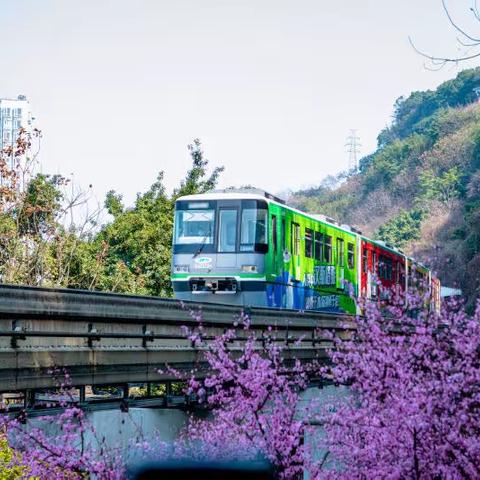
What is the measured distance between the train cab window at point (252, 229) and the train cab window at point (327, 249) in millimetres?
5289

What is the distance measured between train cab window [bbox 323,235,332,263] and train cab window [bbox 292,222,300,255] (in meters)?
2.72

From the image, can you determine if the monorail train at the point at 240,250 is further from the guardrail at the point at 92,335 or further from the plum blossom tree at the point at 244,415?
the guardrail at the point at 92,335

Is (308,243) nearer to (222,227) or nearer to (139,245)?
(222,227)

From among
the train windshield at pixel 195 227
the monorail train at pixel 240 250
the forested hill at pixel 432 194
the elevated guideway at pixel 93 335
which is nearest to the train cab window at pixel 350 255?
the monorail train at pixel 240 250

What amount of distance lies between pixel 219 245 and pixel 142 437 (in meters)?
13.5

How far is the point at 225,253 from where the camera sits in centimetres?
2573

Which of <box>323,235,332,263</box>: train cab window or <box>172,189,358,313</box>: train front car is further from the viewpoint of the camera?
<box>323,235,332,263</box>: train cab window

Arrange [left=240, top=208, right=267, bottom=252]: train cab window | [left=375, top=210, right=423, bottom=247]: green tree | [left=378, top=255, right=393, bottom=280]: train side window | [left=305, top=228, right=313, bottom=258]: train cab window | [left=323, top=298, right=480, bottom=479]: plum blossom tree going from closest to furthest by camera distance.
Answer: [left=323, top=298, right=480, bottom=479]: plum blossom tree, [left=240, top=208, right=267, bottom=252]: train cab window, [left=305, top=228, right=313, bottom=258]: train cab window, [left=378, top=255, right=393, bottom=280]: train side window, [left=375, top=210, right=423, bottom=247]: green tree

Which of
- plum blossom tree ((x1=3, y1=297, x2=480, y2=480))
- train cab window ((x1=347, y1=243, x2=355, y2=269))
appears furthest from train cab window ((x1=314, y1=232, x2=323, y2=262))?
plum blossom tree ((x1=3, y1=297, x2=480, y2=480))

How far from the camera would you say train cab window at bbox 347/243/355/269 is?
33312 millimetres

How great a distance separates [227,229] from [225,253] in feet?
2.10

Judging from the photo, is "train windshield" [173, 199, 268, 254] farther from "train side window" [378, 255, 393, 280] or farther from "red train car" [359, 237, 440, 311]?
"train side window" [378, 255, 393, 280]

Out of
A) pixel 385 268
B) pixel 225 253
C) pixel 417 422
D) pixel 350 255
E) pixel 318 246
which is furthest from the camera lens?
pixel 385 268

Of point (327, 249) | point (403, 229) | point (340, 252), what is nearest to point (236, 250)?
point (327, 249)
